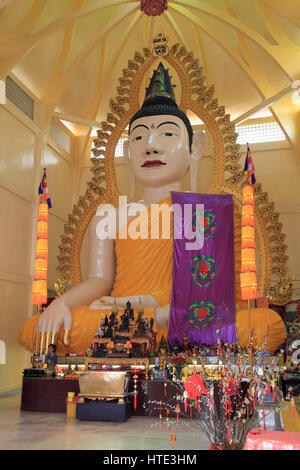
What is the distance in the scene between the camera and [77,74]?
9305 millimetres

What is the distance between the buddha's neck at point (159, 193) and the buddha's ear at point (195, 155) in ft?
0.80

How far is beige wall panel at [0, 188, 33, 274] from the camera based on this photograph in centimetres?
712

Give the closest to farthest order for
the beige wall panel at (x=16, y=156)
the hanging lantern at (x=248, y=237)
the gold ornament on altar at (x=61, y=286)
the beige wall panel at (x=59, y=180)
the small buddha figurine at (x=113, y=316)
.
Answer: the small buddha figurine at (x=113, y=316) < the hanging lantern at (x=248, y=237) < the gold ornament on altar at (x=61, y=286) < the beige wall panel at (x=16, y=156) < the beige wall panel at (x=59, y=180)

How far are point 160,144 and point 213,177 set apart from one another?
0.95m

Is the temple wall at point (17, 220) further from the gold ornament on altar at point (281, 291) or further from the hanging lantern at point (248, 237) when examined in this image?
the gold ornament on altar at point (281, 291)

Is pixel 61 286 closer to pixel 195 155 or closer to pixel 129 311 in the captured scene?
pixel 129 311

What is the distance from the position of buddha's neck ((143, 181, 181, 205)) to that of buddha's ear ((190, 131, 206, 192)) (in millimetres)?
244

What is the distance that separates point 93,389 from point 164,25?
23.7ft

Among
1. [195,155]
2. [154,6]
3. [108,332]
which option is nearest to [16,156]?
[195,155]

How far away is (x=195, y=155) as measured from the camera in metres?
7.54

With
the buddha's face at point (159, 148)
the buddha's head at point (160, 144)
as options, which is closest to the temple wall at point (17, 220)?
the buddha's head at point (160, 144)

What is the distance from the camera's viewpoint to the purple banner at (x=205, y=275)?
6258mm

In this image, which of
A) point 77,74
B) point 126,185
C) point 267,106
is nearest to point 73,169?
point 126,185
